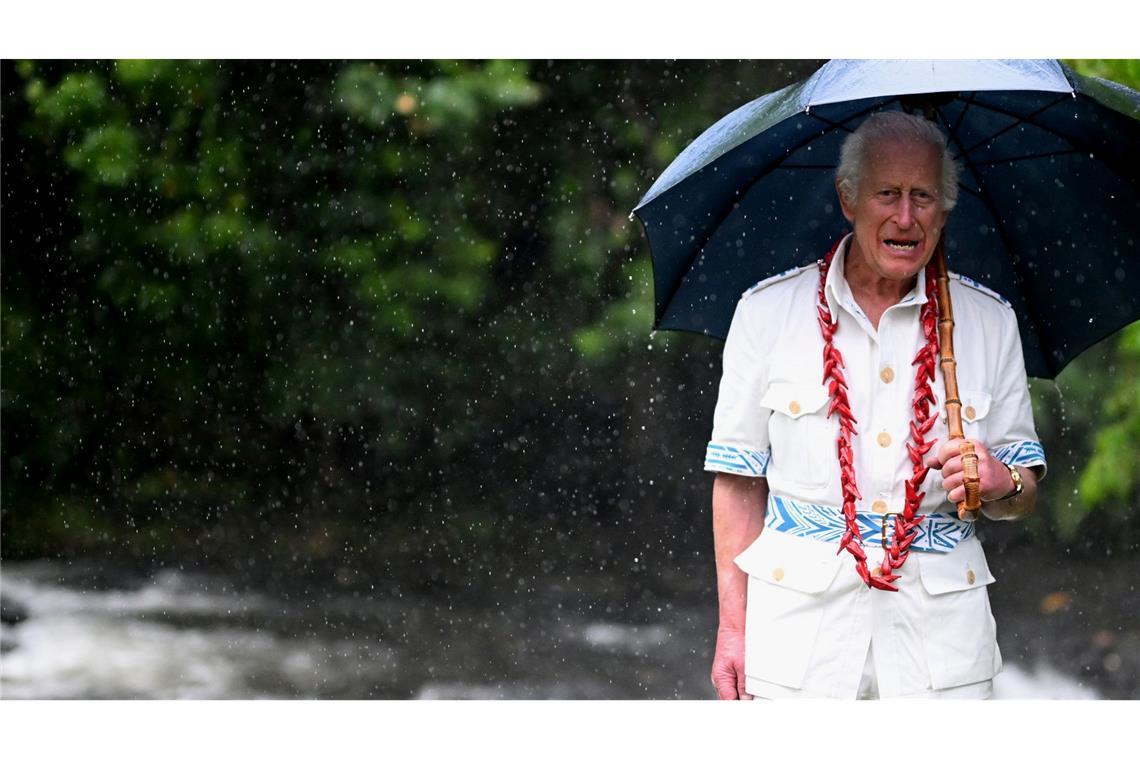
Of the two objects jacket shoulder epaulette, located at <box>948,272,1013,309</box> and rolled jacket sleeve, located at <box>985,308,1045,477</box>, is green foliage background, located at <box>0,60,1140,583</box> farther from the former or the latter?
rolled jacket sleeve, located at <box>985,308,1045,477</box>

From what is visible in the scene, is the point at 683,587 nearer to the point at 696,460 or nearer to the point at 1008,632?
the point at 696,460

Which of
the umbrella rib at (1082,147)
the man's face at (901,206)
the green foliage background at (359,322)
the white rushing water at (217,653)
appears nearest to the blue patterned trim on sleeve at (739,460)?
the man's face at (901,206)

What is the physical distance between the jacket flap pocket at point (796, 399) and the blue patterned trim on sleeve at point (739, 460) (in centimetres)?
9

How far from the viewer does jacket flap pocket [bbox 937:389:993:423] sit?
7.45 feet

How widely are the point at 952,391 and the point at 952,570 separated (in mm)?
305

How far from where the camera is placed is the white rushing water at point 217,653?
6396 mm

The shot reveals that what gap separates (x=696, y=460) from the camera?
7281 mm

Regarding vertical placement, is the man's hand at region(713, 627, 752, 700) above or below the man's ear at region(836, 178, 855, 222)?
below

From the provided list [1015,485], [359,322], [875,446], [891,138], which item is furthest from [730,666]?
[359,322]

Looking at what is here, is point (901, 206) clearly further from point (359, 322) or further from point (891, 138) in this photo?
point (359, 322)

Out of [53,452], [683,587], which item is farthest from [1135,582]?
[53,452]

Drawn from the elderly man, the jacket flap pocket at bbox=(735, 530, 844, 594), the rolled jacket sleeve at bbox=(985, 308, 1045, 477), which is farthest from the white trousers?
the rolled jacket sleeve at bbox=(985, 308, 1045, 477)

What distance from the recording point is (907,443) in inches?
89.7

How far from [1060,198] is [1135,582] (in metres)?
5.27
